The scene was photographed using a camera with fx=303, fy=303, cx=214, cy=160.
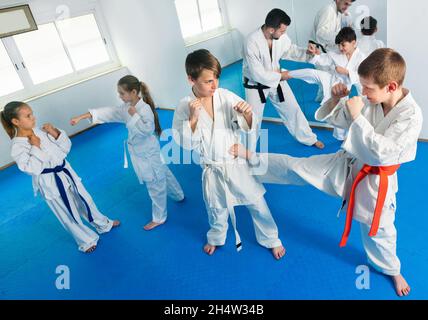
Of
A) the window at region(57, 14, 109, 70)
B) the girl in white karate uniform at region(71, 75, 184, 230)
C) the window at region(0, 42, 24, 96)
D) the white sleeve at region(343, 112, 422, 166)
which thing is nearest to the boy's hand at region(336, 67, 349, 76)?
the white sleeve at region(343, 112, 422, 166)

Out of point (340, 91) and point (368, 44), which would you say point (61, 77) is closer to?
point (368, 44)

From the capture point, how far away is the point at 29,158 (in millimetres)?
2273

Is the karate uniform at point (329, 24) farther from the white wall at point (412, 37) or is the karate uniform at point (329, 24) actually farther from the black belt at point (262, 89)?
the black belt at point (262, 89)

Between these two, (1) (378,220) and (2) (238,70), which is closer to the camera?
(1) (378,220)

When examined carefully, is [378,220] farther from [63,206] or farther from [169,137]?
[169,137]

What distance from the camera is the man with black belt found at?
3.11m

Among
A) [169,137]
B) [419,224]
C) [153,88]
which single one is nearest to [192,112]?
[419,224]

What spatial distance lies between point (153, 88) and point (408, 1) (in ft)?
14.5

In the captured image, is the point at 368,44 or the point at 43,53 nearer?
the point at 368,44

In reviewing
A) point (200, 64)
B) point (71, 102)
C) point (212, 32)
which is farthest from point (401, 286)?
point (71, 102)

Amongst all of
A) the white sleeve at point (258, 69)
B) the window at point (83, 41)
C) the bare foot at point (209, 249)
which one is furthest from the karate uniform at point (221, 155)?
the window at point (83, 41)

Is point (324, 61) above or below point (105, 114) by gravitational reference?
below

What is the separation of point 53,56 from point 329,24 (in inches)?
186

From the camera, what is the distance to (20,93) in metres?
5.09
